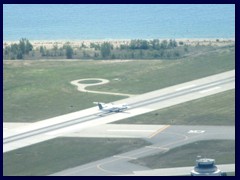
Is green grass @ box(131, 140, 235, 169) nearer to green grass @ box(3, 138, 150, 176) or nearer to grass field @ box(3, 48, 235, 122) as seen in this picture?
green grass @ box(3, 138, 150, 176)

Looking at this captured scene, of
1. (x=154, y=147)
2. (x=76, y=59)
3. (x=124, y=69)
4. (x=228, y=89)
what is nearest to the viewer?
(x=154, y=147)

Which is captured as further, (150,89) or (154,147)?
(150,89)

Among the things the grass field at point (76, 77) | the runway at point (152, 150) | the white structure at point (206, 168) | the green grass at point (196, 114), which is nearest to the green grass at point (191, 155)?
the runway at point (152, 150)

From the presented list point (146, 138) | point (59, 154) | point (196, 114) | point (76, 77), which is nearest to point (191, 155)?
point (146, 138)

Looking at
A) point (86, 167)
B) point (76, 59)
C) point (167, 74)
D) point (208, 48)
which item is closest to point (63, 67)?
point (76, 59)
